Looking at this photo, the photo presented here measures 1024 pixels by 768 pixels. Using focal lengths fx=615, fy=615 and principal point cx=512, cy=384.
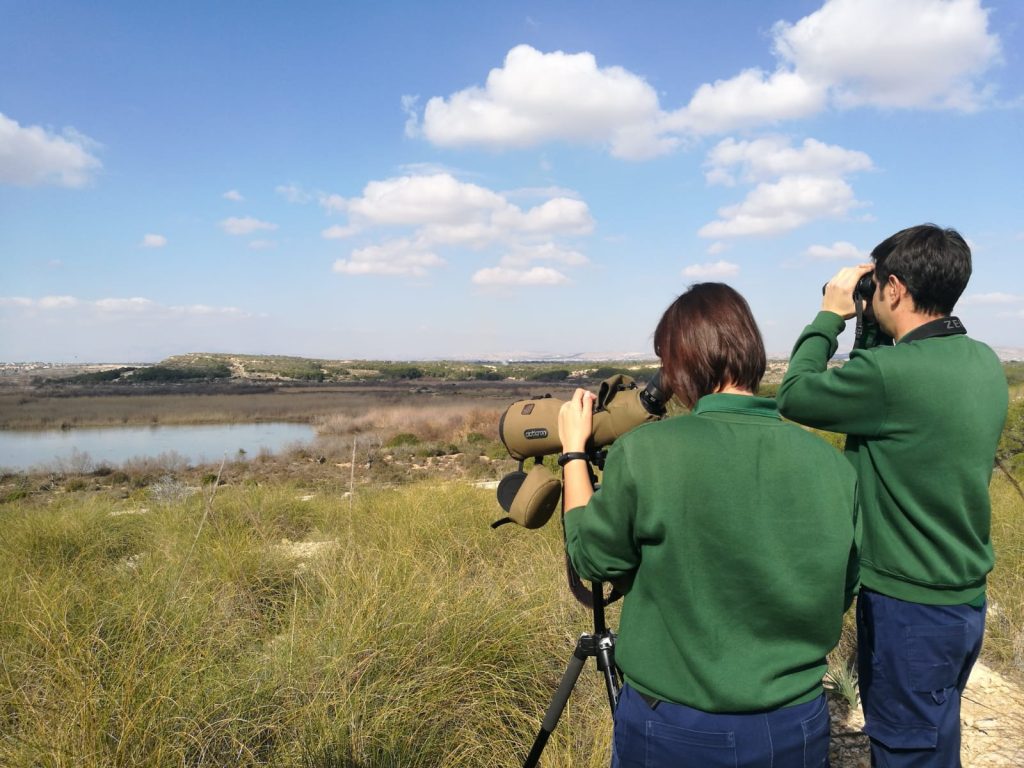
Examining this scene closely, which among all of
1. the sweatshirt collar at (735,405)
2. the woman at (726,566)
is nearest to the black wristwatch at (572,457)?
the woman at (726,566)

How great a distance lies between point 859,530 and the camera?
1232 millimetres

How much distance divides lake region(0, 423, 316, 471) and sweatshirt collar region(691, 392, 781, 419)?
70.4ft

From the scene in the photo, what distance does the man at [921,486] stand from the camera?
151 centimetres

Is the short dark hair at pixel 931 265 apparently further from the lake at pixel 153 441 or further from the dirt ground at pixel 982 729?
the lake at pixel 153 441

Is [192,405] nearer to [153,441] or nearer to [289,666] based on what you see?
[153,441]

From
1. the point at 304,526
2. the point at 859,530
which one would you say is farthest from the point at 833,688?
the point at 304,526

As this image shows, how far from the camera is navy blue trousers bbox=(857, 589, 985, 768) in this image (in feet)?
5.06

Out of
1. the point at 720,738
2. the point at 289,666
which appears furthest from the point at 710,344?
the point at 289,666

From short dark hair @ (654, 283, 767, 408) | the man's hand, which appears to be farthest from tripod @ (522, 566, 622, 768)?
the man's hand

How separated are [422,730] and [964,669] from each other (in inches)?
71.2

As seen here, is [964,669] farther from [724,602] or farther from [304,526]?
[304,526]

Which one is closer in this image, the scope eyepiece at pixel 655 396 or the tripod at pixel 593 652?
the scope eyepiece at pixel 655 396

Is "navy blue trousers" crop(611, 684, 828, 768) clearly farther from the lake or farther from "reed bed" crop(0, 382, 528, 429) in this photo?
"reed bed" crop(0, 382, 528, 429)

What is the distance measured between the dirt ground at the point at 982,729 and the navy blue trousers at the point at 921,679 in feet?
3.70
